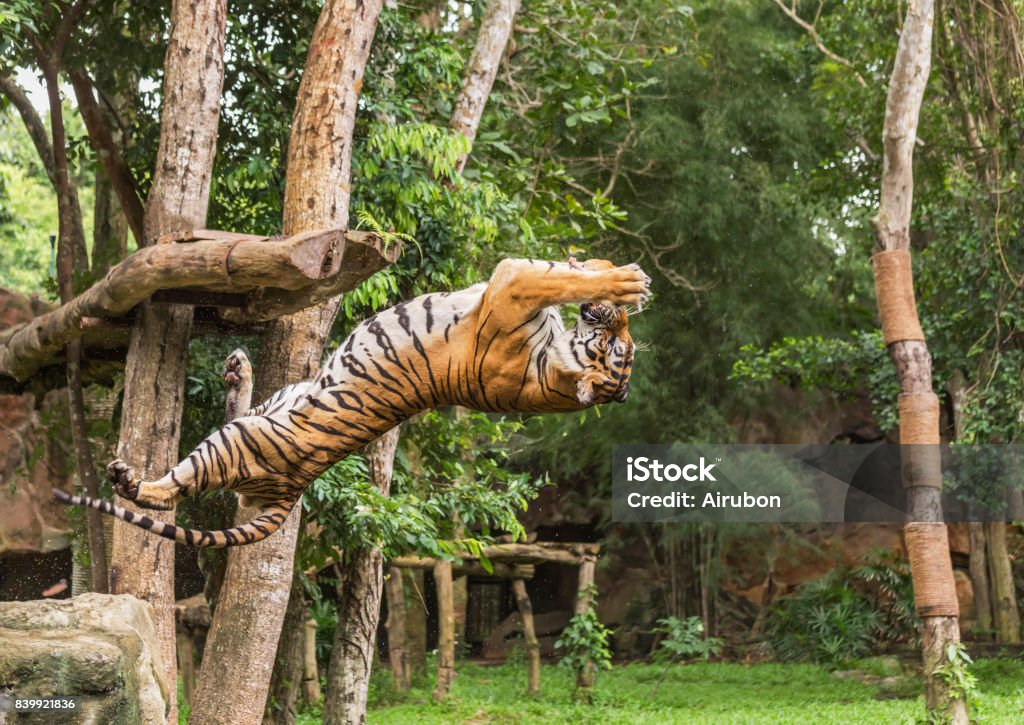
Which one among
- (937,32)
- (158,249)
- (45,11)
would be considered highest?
(937,32)

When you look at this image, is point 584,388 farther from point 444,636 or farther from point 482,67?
point 444,636

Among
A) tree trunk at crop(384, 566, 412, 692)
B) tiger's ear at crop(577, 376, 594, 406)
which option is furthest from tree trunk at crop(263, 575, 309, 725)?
tiger's ear at crop(577, 376, 594, 406)

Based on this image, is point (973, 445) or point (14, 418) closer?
point (973, 445)

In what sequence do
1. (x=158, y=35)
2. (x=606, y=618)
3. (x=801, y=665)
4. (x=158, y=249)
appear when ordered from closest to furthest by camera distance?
(x=158, y=249)
(x=158, y=35)
(x=801, y=665)
(x=606, y=618)

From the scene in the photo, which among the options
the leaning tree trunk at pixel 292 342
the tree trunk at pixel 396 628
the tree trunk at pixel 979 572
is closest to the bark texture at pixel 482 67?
the leaning tree trunk at pixel 292 342

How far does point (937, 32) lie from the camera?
10.2 meters

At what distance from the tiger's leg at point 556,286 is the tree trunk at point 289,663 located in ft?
15.0

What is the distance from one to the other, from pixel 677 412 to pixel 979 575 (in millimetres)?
3748

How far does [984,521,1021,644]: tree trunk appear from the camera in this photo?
41.8 ft

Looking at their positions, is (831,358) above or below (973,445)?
above

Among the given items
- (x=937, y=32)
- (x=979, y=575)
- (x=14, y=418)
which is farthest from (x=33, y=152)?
(x=979, y=575)

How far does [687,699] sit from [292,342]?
286 inches

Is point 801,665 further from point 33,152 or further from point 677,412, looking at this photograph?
point 33,152

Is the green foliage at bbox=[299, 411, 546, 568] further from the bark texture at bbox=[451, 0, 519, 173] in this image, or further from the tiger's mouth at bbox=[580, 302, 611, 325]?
the tiger's mouth at bbox=[580, 302, 611, 325]
